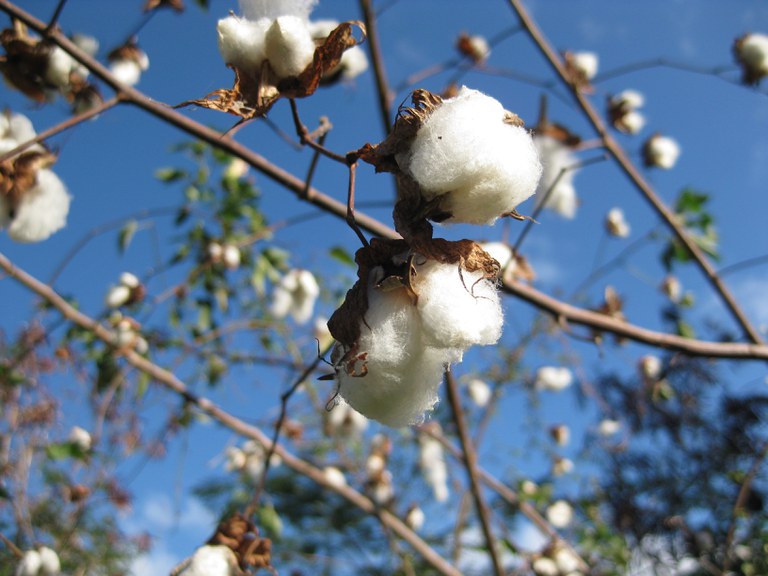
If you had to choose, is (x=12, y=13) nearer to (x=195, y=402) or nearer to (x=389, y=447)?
(x=195, y=402)

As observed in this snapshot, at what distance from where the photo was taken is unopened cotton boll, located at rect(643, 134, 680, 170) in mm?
2805

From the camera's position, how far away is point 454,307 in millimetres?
595

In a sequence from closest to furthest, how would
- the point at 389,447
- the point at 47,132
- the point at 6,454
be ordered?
the point at 47,132, the point at 6,454, the point at 389,447

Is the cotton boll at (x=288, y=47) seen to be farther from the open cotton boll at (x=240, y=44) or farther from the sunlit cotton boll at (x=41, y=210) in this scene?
the sunlit cotton boll at (x=41, y=210)

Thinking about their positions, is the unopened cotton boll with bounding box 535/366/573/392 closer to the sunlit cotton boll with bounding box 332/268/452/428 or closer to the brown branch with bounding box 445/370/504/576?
the brown branch with bounding box 445/370/504/576

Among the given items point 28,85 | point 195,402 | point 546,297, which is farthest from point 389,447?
point 28,85

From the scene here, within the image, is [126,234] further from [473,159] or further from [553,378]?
[553,378]

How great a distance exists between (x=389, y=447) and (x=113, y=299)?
213 centimetres

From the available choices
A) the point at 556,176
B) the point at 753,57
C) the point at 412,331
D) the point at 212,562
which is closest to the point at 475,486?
the point at 212,562

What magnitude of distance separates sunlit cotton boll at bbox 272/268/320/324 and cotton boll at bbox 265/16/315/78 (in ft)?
5.89

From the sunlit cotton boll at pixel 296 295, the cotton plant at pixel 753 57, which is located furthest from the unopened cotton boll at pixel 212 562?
the cotton plant at pixel 753 57

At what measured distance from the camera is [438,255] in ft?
2.03

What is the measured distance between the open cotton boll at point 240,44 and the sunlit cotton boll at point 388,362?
33 centimetres

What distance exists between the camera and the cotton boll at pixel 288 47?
0.76m
